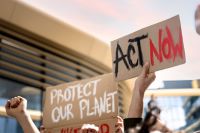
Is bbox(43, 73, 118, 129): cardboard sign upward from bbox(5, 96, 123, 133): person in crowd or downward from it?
Result: upward

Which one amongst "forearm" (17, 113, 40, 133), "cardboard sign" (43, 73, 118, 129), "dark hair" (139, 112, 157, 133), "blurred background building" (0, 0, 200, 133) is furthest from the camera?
"blurred background building" (0, 0, 200, 133)

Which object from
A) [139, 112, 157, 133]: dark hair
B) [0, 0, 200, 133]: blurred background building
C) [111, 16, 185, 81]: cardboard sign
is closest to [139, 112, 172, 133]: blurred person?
[139, 112, 157, 133]: dark hair

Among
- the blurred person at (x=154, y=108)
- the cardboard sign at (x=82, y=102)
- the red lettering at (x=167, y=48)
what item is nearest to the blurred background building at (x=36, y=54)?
the cardboard sign at (x=82, y=102)

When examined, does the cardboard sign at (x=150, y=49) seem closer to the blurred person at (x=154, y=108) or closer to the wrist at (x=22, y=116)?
the wrist at (x=22, y=116)

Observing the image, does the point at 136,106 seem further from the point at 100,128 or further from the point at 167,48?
the point at 100,128

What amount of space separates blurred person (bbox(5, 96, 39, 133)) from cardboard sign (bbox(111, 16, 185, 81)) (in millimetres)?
475

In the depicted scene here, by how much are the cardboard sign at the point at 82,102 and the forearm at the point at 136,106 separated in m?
0.80

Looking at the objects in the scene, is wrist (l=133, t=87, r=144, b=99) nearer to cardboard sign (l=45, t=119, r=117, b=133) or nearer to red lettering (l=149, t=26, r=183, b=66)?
red lettering (l=149, t=26, r=183, b=66)

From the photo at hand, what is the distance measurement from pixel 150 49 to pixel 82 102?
2.53ft

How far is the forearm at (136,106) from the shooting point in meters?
1.16

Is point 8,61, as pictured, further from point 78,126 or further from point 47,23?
point 78,126

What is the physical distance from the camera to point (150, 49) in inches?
60.5

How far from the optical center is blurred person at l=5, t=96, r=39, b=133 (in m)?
1.25

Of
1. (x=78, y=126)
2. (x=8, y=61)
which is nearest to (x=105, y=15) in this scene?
(x=78, y=126)
